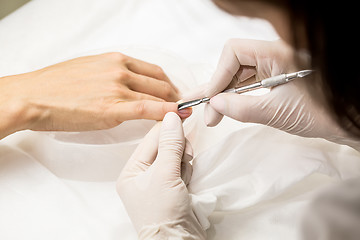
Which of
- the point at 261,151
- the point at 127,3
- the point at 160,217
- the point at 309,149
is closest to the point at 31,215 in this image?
the point at 160,217

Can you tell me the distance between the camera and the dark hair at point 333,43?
1.54ft

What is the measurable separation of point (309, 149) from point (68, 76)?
630 millimetres

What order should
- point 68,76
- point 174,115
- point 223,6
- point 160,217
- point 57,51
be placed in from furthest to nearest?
point 57,51, point 68,76, point 174,115, point 160,217, point 223,6

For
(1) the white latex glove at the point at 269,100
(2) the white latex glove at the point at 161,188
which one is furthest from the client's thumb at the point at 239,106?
(2) the white latex glove at the point at 161,188

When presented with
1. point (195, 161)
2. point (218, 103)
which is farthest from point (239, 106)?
point (195, 161)

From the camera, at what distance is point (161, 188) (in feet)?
2.58

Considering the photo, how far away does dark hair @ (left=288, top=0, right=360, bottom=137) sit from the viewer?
1.54 feet

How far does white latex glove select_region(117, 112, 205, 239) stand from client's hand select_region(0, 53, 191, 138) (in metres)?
0.08

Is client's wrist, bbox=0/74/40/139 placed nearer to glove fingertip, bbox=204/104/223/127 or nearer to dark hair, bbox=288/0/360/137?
glove fingertip, bbox=204/104/223/127

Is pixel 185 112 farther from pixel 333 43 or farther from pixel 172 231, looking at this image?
pixel 333 43

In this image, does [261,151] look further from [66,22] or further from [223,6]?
[66,22]

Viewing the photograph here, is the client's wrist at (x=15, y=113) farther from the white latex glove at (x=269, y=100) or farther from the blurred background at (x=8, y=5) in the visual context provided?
the blurred background at (x=8, y=5)

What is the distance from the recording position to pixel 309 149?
0.86 meters

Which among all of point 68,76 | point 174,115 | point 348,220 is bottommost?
point 348,220
